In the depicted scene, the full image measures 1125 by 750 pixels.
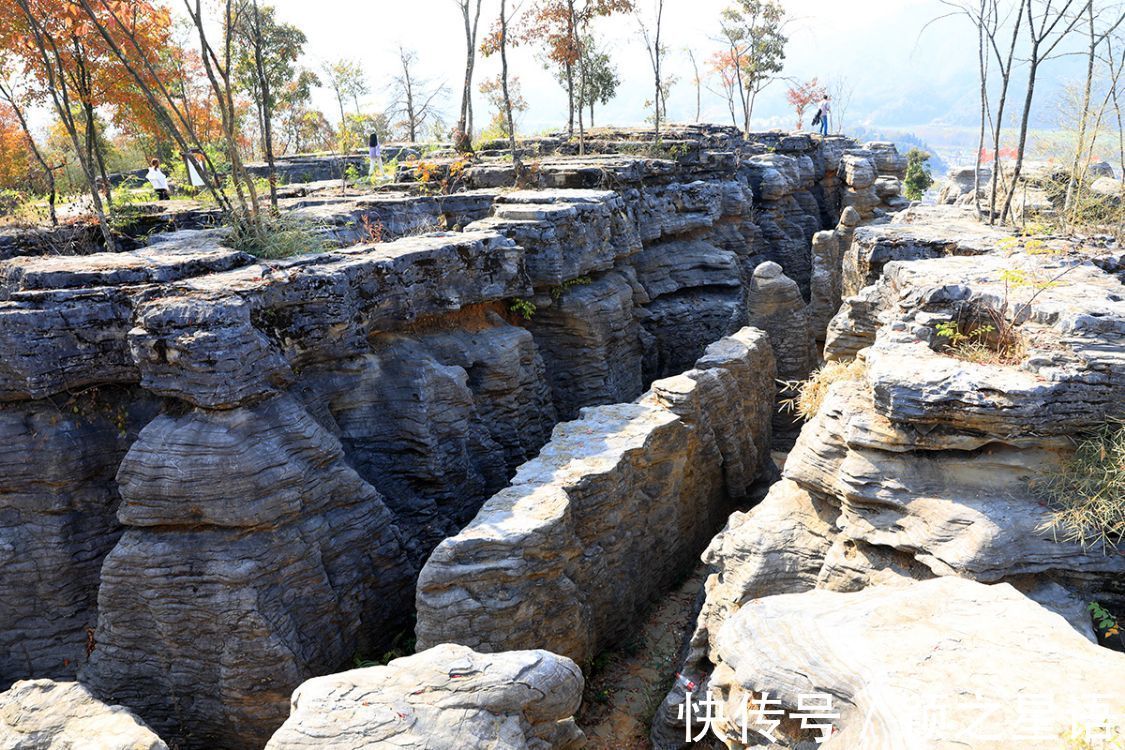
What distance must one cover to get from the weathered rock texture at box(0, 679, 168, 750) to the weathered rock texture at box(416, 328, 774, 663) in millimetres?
2866

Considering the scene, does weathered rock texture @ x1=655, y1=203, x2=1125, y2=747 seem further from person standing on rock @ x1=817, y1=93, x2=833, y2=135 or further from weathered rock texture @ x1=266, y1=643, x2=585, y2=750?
person standing on rock @ x1=817, y1=93, x2=833, y2=135

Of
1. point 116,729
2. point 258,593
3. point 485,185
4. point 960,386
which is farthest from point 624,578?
point 485,185

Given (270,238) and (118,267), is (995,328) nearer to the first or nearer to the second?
(270,238)

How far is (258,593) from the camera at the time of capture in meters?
8.82

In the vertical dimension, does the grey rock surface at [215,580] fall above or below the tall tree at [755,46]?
below

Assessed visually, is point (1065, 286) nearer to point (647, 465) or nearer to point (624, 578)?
point (647, 465)

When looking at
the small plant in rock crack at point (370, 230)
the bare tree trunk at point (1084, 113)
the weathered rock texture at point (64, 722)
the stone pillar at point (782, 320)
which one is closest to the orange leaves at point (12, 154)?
the small plant in rock crack at point (370, 230)

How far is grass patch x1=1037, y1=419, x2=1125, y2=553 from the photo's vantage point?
656 centimetres

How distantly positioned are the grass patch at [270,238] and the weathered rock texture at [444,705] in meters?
7.09

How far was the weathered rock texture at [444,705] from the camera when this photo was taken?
237 inches

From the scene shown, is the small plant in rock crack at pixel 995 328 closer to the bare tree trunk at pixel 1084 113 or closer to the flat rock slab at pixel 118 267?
the bare tree trunk at pixel 1084 113

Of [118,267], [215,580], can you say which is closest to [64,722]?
[215,580]

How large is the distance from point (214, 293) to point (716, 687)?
23.3 ft

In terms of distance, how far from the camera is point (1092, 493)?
664 centimetres
